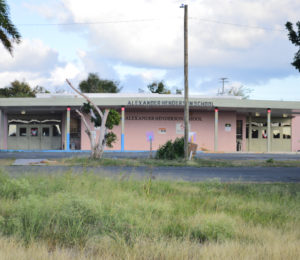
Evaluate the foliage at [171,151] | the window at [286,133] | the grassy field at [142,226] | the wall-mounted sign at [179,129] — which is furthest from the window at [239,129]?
the grassy field at [142,226]

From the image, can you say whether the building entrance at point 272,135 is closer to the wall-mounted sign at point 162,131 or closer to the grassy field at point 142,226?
the wall-mounted sign at point 162,131

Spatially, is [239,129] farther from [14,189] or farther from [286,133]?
[14,189]

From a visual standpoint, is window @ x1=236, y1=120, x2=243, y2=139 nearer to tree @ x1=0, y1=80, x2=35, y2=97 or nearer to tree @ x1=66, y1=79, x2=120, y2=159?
tree @ x1=66, y1=79, x2=120, y2=159

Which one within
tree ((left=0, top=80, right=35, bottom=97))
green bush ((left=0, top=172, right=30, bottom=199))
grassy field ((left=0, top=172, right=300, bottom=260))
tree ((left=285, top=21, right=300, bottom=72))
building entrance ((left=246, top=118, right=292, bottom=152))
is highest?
tree ((left=0, top=80, right=35, bottom=97))

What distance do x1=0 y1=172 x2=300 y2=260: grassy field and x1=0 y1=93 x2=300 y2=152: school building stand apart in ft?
79.3

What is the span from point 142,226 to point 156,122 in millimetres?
29140

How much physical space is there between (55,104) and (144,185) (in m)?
23.6

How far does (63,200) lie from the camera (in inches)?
254

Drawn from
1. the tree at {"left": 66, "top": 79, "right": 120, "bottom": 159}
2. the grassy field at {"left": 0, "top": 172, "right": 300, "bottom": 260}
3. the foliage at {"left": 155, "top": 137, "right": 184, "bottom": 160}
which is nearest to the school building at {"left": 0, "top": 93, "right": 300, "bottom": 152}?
the foliage at {"left": 155, "top": 137, "right": 184, "bottom": 160}

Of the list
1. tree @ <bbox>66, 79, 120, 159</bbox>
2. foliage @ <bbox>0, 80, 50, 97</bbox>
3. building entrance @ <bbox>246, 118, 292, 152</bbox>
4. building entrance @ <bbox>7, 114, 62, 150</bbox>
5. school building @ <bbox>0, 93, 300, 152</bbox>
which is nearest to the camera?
tree @ <bbox>66, 79, 120, 159</bbox>

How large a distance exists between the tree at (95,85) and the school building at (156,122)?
2693 centimetres

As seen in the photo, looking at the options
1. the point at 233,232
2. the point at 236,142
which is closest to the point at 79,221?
the point at 233,232

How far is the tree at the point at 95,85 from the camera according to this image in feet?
210

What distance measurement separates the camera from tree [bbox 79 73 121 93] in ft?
210
